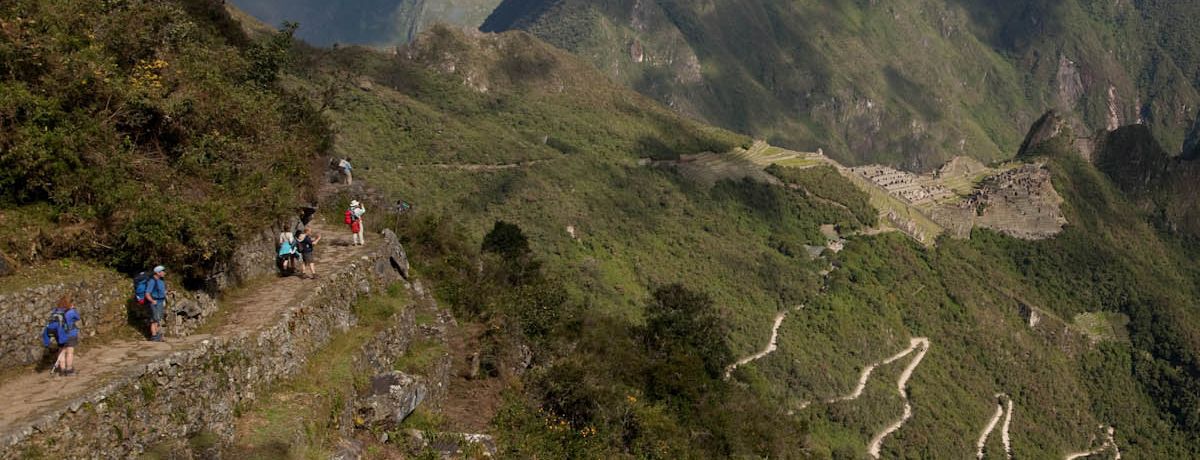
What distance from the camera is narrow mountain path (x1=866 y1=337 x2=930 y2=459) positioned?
61.4 m

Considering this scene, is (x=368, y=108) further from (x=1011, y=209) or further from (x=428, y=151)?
(x=1011, y=209)

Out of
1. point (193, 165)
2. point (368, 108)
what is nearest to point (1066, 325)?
point (368, 108)

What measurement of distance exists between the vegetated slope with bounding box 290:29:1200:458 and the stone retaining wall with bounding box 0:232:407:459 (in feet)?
27.5

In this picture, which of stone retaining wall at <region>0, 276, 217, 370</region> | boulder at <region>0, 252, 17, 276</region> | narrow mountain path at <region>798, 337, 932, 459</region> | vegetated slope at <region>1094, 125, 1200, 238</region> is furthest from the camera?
vegetated slope at <region>1094, 125, 1200, 238</region>

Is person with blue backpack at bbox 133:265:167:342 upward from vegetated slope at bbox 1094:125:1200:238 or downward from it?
upward

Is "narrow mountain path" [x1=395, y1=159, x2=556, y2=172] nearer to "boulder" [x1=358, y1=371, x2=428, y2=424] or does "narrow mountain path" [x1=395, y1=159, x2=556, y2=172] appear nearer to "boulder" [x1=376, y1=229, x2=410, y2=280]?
"boulder" [x1=376, y1=229, x2=410, y2=280]

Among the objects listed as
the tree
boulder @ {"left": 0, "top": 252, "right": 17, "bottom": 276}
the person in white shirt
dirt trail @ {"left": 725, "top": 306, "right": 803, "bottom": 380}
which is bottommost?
dirt trail @ {"left": 725, "top": 306, "right": 803, "bottom": 380}

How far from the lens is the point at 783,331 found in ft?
230

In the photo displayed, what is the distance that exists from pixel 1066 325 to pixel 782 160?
1484 inches

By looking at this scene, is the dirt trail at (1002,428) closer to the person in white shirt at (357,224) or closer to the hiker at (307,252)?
the person in white shirt at (357,224)

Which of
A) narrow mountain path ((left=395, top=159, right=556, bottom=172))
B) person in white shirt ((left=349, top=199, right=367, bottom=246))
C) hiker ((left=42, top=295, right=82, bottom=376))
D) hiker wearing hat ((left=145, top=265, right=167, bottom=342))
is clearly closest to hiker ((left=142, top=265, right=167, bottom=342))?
hiker wearing hat ((left=145, top=265, right=167, bottom=342))

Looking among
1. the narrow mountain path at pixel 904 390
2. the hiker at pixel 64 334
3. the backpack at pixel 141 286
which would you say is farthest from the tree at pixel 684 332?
the narrow mountain path at pixel 904 390

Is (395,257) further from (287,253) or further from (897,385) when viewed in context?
(897,385)

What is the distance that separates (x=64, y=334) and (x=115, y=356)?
1011 millimetres
